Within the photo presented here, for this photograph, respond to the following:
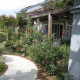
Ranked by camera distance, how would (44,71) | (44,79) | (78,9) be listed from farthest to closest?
(44,71), (44,79), (78,9)

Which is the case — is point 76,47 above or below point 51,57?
above

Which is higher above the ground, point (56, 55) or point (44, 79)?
point (56, 55)

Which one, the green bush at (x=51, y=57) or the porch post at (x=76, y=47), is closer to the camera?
the porch post at (x=76, y=47)

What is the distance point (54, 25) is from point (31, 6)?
638cm

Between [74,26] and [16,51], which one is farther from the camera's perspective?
[16,51]

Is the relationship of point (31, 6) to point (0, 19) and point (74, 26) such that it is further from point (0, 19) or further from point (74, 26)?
point (74, 26)

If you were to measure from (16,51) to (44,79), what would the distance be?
17.8 feet

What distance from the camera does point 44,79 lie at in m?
4.04

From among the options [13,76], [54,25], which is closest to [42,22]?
[54,25]

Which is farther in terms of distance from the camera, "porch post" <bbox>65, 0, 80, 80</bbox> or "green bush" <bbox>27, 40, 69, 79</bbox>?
"green bush" <bbox>27, 40, 69, 79</bbox>

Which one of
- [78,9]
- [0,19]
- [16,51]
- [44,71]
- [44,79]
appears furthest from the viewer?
[0,19]

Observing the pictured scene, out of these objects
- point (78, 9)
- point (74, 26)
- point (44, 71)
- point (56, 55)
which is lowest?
point (44, 71)

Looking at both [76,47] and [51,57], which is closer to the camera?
[76,47]

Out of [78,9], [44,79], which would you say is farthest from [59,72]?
[78,9]
